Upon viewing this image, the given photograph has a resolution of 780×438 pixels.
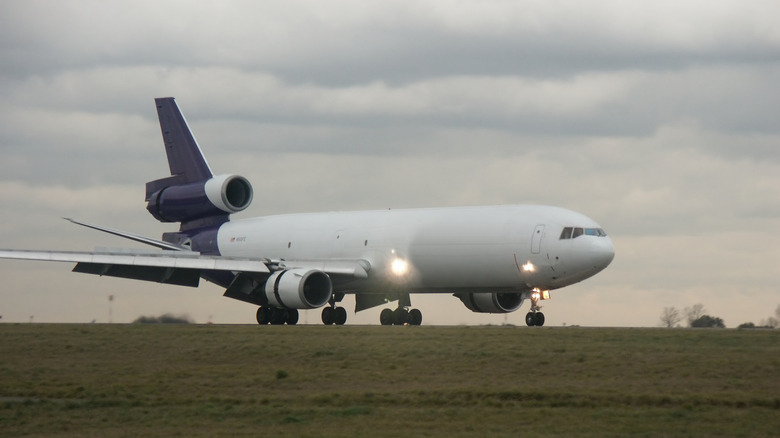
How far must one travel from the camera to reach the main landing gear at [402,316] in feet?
159

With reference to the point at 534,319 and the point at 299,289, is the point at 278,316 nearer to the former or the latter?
the point at 299,289

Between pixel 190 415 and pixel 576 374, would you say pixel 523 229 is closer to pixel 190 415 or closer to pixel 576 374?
pixel 576 374

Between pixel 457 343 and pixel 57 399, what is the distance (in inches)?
436

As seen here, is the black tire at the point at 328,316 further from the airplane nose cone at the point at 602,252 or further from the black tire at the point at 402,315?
the airplane nose cone at the point at 602,252

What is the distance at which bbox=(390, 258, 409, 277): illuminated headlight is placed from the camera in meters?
46.2

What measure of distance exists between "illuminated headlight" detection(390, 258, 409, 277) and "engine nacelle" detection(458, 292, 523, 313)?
343 cm

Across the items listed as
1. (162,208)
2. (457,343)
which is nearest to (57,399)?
(457,343)

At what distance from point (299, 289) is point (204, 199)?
1182cm

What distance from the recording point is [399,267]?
152ft

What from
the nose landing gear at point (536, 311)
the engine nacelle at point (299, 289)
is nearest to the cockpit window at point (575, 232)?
the nose landing gear at point (536, 311)

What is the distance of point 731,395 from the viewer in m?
22.8

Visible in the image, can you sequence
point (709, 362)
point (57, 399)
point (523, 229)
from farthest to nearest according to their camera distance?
1. point (523, 229)
2. point (709, 362)
3. point (57, 399)

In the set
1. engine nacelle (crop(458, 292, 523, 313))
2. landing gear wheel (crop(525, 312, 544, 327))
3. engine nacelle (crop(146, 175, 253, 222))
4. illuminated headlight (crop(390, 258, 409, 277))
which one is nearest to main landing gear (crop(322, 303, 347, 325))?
illuminated headlight (crop(390, 258, 409, 277))

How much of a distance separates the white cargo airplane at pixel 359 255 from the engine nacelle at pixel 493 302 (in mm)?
53
